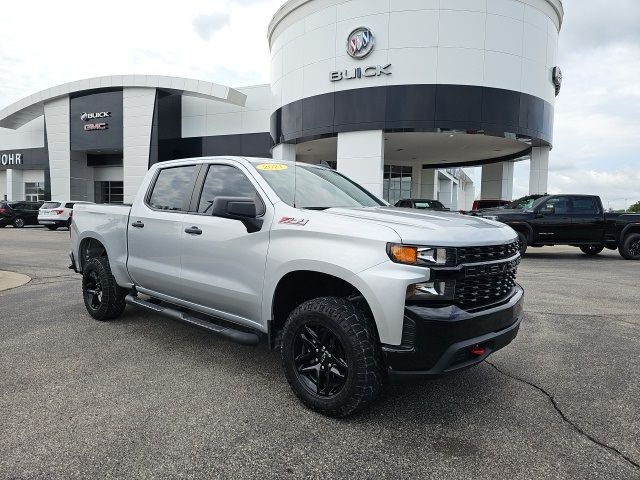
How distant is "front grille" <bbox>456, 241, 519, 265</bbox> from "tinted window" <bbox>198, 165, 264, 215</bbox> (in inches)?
67.7

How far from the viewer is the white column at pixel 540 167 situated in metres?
22.6

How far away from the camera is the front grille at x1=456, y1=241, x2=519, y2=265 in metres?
2.78

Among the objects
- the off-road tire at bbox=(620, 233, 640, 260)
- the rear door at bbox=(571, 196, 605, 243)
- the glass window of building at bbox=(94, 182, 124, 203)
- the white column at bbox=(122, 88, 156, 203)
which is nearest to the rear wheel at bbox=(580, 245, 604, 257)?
the off-road tire at bbox=(620, 233, 640, 260)

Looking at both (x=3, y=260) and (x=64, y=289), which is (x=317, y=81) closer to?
(x=3, y=260)

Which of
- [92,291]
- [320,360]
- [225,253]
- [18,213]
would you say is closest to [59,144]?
[18,213]

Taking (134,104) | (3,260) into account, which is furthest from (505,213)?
(134,104)

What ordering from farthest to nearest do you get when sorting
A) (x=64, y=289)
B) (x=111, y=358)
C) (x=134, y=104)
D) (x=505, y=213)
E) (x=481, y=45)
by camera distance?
(x=134, y=104) → (x=481, y=45) → (x=505, y=213) → (x=64, y=289) → (x=111, y=358)

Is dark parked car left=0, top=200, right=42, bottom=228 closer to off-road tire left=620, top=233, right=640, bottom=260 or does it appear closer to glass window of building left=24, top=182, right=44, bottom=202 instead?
glass window of building left=24, top=182, right=44, bottom=202

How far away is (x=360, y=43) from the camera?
64.5ft

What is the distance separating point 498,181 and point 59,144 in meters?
33.4

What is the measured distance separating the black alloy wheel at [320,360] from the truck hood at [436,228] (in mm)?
810

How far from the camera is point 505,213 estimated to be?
12.3 metres

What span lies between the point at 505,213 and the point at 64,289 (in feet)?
35.7

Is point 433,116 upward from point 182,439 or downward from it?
upward
